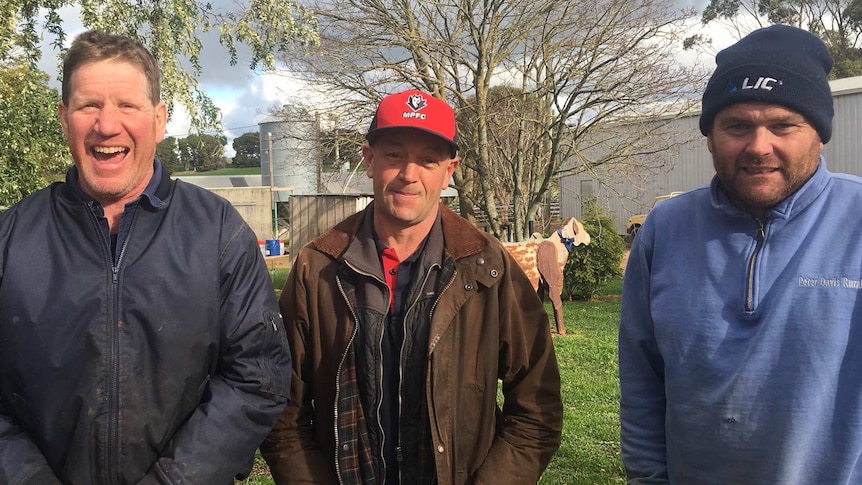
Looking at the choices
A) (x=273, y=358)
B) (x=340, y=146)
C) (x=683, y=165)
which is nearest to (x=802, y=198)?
(x=273, y=358)

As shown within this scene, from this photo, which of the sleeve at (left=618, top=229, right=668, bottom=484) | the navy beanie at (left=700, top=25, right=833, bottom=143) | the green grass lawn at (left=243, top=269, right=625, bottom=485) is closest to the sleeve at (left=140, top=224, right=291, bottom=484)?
the sleeve at (left=618, top=229, right=668, bottom=484)

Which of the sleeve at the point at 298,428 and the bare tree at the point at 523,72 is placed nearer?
the sleeve at the point at 298,428

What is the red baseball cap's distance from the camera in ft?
7.73

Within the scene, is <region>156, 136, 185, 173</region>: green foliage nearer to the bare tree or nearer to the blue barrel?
the blue barrel

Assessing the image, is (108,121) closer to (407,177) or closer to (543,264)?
(407,177)

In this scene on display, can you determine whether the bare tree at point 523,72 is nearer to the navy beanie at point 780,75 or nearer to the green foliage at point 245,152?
the navy beanie at point 780,75

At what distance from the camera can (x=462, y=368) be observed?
2.30m

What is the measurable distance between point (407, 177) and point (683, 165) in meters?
24.5

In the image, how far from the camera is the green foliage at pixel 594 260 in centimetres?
1316

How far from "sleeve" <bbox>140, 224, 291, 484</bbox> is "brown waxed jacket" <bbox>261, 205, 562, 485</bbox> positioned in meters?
0.25

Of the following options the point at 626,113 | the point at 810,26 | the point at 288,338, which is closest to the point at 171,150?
the point at 810,26

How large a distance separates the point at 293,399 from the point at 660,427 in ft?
4.09

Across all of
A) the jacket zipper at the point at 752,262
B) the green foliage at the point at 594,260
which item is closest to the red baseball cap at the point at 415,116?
the jacket zipper at the point at 752,262

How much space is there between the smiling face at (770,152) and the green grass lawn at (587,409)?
10.4 feet
